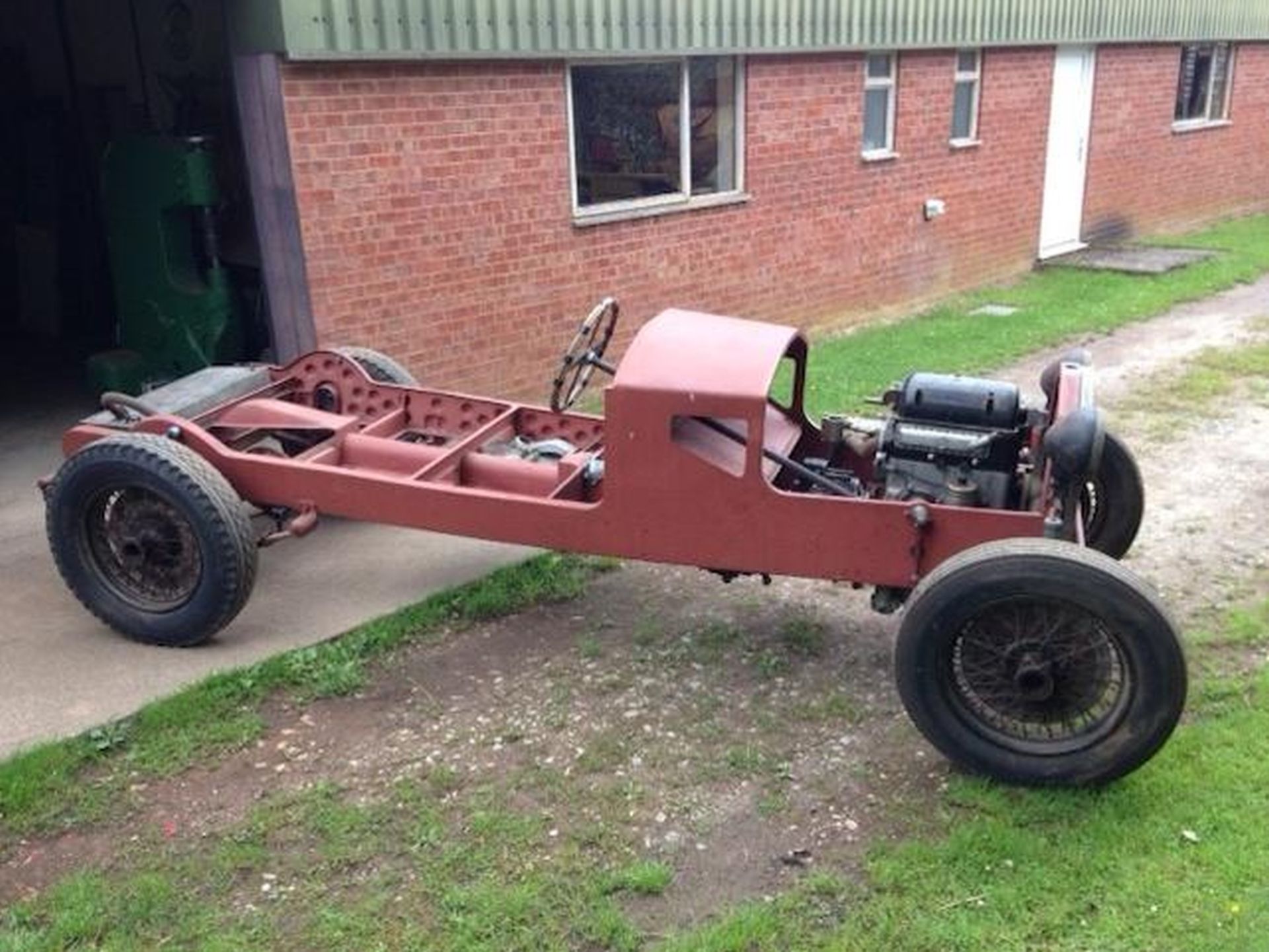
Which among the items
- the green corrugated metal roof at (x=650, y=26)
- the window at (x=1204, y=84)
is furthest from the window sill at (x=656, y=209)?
the window at (x=1204, y=84)

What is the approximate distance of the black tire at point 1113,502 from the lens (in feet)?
16.5

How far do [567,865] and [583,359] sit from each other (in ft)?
6.57

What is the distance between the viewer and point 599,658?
16.0 feet

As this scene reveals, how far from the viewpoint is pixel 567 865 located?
3.60m

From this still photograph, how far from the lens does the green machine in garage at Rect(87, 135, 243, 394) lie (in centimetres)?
757

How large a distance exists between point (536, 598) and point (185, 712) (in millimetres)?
1574

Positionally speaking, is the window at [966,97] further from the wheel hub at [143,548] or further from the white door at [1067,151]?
the wheel hub at [143,548]

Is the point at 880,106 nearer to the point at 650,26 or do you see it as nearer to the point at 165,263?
the point at 650,26

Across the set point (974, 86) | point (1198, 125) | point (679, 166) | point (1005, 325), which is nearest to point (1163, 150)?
point (1198, 125)

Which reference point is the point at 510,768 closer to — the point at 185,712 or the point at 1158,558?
the point at 185,712

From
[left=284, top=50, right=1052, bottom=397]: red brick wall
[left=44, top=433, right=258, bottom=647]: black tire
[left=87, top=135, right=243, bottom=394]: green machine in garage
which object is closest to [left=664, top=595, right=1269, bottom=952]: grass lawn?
[left=44, top=433, right=258, bottom=647]: black tire

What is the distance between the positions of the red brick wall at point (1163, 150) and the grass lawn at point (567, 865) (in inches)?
444

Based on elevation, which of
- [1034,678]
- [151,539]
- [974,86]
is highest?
[974,86]

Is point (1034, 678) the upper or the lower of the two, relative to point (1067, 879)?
upper
